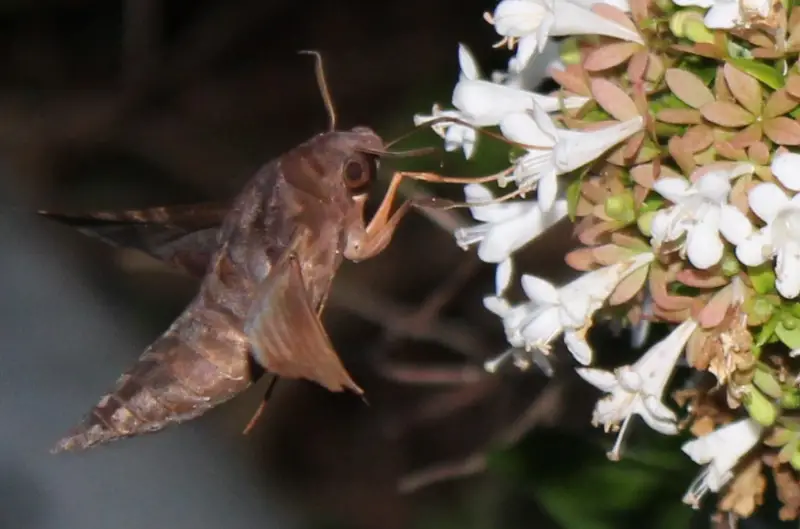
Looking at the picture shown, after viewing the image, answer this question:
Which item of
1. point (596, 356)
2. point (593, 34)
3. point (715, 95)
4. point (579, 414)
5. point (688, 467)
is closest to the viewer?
point (715, 95)

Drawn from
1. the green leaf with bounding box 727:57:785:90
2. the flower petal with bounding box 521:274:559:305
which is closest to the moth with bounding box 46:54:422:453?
the flower petal with bounding box 521:274:559:305

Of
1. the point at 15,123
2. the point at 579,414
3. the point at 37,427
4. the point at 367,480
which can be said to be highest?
the point at 15,123

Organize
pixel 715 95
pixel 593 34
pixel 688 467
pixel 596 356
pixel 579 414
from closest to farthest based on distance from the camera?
pixel 715 95 < pixel 593 34 < pixel 688 467 < pixel 596 356 < pixel 579 414

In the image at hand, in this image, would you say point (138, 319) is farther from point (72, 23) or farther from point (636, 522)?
point (636, 522)

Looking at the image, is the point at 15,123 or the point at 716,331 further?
the point at 15,123

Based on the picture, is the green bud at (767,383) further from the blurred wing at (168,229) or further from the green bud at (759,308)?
the blurred wing at (168,229)

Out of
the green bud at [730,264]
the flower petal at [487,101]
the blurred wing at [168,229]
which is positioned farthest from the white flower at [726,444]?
the blurred wing at [168,229]

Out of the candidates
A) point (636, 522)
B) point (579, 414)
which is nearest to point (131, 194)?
point (579, 414)

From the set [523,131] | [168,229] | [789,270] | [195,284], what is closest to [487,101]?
[523,131]
